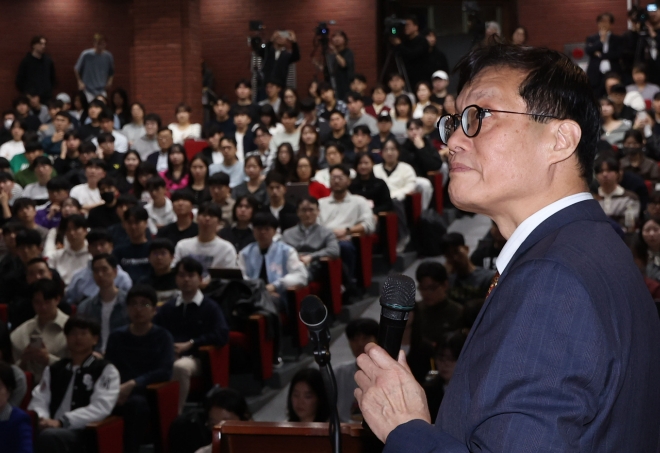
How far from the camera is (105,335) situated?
221 inches

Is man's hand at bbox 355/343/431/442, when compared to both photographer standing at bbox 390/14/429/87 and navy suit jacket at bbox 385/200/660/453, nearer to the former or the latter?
navy suit jacket at bbox 385/200/660/453

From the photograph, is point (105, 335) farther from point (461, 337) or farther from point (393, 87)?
point (393, 87)

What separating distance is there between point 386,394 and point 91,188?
705 centimetres

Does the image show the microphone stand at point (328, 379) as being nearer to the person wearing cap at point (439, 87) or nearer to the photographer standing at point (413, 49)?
the person wearing cap at point (439, 87)

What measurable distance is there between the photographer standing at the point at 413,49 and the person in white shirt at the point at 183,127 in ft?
9.77

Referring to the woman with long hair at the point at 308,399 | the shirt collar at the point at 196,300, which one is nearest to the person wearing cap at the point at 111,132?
the shirt collar at the point at 196,300

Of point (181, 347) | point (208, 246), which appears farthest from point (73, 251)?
point (181, 347)

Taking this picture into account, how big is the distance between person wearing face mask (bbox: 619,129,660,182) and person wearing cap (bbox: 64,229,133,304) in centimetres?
409

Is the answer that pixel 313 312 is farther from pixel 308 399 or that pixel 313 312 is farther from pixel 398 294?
pixel 308 399

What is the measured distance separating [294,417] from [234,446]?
1538 mm

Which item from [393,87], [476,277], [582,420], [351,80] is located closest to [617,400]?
[582,420]

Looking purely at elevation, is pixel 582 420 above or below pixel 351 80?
above

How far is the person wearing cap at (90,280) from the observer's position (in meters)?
5.96

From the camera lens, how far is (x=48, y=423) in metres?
4.52
